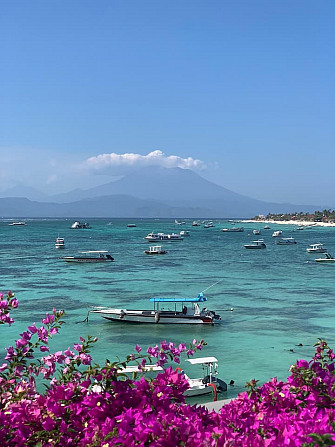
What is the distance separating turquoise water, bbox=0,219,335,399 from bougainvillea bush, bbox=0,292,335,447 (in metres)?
14.7

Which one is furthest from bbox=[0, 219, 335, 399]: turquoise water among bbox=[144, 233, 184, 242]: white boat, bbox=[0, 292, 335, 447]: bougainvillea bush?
bbox=[144, 233, 184, 242]: white boat

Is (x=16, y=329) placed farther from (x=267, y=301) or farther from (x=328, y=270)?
(x=328, y=270)

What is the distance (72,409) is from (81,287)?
45100 mm

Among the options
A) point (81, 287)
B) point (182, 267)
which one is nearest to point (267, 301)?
point (81, 287)

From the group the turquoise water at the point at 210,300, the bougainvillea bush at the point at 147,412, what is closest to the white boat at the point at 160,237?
the turquoise water at the point at 210,300

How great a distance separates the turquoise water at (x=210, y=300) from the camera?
25797mm

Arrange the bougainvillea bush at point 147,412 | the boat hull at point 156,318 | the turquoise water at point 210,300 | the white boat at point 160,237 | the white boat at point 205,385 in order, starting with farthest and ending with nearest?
the white boat at point 160,237 < the boat hull at point 156,318 < the turquoise water at point 210,300 < the white boat at point 205,385 < the bougainvillea bush at point 147,412

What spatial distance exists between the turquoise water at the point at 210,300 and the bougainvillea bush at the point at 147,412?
14.7 metres

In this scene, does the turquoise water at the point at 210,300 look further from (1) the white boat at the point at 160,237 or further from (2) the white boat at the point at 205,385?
(1) the white boat at the point at 160,237

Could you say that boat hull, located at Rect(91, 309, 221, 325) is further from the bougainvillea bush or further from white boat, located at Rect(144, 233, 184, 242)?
white boat, located at Rect(144, 233, 184, 242)

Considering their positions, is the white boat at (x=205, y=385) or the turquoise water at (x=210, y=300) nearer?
the white boat at (x=205, y=385)

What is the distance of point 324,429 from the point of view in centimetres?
376

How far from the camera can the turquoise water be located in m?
25.8

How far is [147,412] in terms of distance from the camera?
14.9 ft
